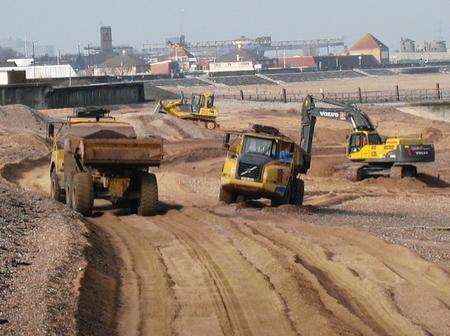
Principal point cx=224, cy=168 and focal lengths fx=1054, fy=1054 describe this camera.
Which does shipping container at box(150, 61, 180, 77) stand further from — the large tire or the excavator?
the large tire

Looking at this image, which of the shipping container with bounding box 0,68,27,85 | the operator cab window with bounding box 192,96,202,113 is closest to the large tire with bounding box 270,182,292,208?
the operator cab window with bounding box 192,96,202,113

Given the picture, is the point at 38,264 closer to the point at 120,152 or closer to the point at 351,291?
the point at 351,291

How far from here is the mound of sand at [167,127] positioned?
5412cm

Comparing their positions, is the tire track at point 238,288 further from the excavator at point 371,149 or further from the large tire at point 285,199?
the excavator at point 371,149

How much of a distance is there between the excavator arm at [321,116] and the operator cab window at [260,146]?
392 cm

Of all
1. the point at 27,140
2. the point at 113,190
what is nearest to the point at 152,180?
the point at 113,190

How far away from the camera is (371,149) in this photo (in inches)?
1368

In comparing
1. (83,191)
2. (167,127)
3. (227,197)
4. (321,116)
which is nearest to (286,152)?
(227,197)

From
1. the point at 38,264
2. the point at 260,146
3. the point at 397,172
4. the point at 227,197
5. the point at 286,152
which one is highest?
the point at 260,146

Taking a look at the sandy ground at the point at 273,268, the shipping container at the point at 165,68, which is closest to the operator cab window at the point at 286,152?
the sandy ground at the point at 273,268

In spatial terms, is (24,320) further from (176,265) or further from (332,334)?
(176,265)

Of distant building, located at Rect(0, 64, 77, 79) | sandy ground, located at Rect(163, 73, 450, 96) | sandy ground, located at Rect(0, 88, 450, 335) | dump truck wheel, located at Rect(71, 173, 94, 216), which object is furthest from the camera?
sandy ground, located at Rect(163, 73, 450, 96)

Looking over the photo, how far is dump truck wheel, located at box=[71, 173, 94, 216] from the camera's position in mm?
22828

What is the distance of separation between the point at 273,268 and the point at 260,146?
31.6ft
